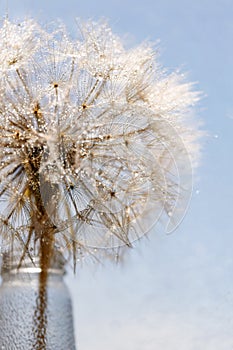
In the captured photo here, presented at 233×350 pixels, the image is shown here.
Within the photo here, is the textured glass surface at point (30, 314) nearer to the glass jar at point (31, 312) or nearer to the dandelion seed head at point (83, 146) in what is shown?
the glass jar at point (31, 312)

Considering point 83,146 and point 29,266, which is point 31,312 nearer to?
point 29,266

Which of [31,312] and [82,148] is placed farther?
[82,148]

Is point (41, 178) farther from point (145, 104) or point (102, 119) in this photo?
point (145, 104)

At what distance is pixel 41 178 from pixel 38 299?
32 cm

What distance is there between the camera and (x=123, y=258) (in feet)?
6.45

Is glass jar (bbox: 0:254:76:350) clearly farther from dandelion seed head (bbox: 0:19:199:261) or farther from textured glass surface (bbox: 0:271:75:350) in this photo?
dandelion seed head (bbox: 0:19:199:261)

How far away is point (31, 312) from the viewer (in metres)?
1.76

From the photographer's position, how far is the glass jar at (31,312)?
1.73m

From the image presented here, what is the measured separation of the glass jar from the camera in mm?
1733

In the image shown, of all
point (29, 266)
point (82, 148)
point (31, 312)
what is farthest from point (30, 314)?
point (82, 148)

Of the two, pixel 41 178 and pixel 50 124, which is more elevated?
pixel 50 124

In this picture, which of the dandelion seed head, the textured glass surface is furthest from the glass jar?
the dandelion seed head

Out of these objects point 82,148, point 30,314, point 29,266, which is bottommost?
point 30,314

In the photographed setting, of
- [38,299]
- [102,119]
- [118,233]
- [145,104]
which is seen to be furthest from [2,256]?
[145,104]
